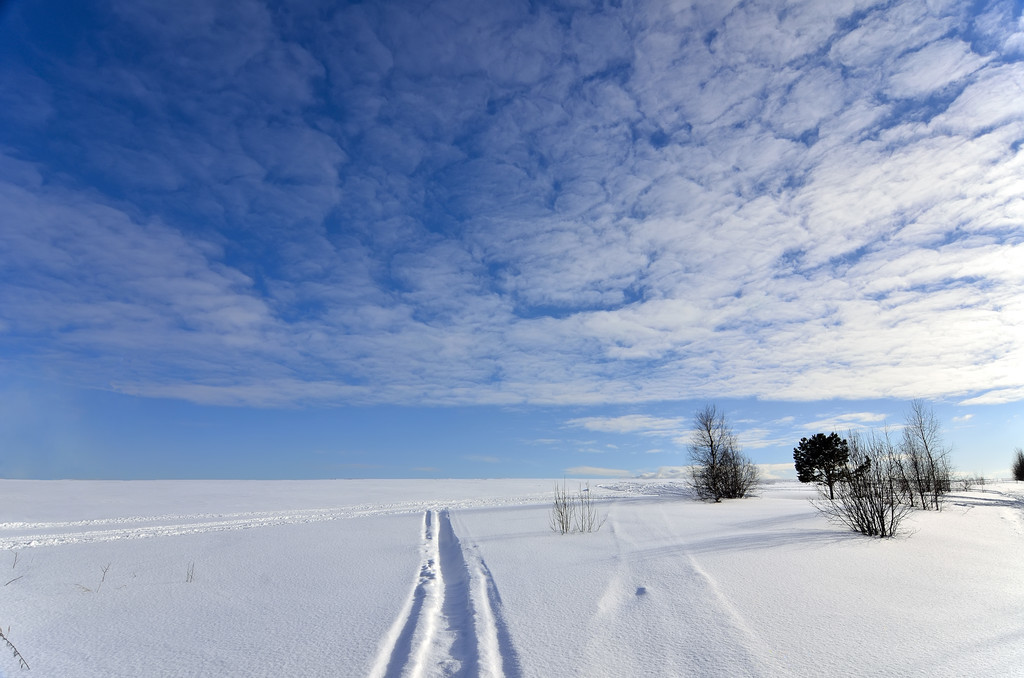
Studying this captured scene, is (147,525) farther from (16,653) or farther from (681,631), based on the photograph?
(681,631)

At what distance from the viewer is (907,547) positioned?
8.24 metres

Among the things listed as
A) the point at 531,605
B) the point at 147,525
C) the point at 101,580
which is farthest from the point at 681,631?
the point at 147,525

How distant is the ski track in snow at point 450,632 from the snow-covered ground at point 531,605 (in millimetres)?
26

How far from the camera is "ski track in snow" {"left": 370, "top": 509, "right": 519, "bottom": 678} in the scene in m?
3.84

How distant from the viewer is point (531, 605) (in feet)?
17.7

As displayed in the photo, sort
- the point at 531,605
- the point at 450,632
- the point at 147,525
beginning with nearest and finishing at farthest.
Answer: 1. the point at 450,632
2. the point at 531,605
3. the point at 147,525

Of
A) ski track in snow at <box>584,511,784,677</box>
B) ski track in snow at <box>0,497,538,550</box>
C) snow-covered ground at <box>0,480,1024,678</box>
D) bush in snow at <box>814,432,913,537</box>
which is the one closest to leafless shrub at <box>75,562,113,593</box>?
snow-covered ground at <box>0,480,1024,678</box>

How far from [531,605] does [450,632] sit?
39.8 inches

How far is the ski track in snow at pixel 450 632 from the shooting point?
384 cm

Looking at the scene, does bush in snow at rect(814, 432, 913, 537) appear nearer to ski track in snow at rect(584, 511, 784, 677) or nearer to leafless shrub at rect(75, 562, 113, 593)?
ski track in snow at rect(584, 511, 784, 677)

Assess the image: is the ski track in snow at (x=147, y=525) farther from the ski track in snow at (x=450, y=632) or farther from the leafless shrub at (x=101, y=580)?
the ski track in snow at (x=450, y=632)

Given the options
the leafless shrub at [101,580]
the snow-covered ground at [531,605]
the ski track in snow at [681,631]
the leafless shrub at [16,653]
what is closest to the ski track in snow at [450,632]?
the snow-covered ground at [531,605]

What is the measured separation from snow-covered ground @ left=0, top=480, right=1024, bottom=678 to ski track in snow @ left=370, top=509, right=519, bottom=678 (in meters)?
0.03

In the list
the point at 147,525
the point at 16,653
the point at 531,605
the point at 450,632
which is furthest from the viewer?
the point at 147,525
